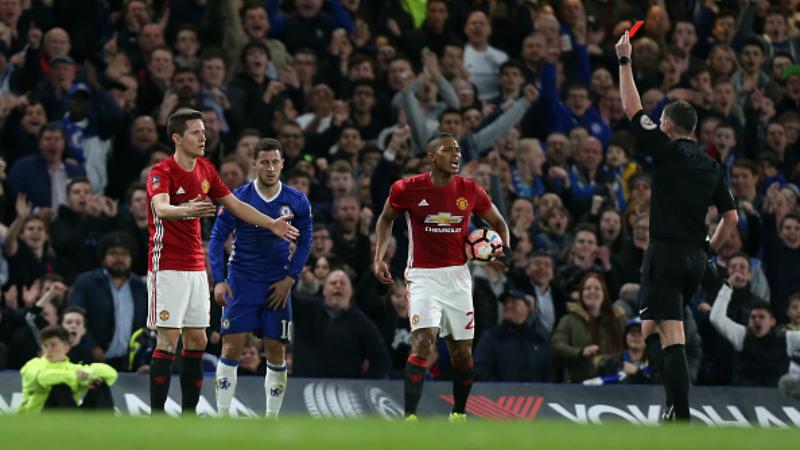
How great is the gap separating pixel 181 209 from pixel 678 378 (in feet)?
12.5

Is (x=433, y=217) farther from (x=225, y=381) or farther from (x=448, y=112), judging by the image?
(x=448, y=112)

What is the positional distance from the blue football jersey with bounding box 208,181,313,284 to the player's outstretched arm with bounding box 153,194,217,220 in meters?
0.88

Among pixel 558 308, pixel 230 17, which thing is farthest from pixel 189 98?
pixel 558 308

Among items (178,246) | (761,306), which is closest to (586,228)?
(761,306)

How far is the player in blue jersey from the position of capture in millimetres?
13328

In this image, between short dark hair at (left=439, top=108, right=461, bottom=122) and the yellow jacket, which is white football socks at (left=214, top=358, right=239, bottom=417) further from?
short dark hair at (left=439, top=108, right=461, bottom=122)

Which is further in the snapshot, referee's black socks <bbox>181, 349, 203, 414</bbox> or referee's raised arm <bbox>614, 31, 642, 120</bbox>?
referee's black socks <bbox>181, 349, 203, 414</bbox>

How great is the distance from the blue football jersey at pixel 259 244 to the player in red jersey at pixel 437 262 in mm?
691

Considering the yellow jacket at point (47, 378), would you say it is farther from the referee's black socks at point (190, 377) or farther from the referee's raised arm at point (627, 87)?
the referee's raised arm at point (627, 87)

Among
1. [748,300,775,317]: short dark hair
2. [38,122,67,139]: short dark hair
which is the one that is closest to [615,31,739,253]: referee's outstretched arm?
[748,300,775,317]: short dark hair

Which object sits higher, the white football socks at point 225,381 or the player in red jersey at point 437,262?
the player in red jersey at point 437,262

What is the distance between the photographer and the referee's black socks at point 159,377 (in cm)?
1257

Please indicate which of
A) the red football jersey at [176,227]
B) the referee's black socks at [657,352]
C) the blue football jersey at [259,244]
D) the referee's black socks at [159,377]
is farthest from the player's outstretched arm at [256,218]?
the referee's black socks at [657,352]

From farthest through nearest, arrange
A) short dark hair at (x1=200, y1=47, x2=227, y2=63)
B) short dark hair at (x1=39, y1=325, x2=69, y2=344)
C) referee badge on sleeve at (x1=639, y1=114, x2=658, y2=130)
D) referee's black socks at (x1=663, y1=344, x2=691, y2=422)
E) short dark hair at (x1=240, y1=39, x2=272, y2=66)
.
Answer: short dark hair at (x1=240, y1=39, x2=272, y2=66)
short dark hair at (x1=200, y1=47, x2=227, y2=63)
short dark hair at (x1=39, y1=325, x2=69, y2=344)
referee's black socks at (x1=663, y1=344, x2=691, y2=422)
referee badge on sleeve at (x1=639, y1=114, x2=658, y2=130)
